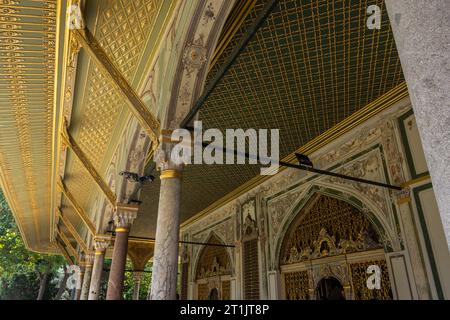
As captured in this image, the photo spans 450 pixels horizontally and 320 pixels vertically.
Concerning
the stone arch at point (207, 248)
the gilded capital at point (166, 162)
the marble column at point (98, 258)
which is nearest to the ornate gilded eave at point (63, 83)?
the gilded capital at point (166, 162)

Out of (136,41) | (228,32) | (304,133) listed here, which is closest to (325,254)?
(304,133)

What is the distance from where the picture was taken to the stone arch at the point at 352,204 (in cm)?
543

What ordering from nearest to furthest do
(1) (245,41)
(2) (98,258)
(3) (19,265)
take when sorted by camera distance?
(1) (245,41) → (2) (98,258) → (3) (19,265)

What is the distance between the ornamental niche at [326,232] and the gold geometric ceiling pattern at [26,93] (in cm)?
538

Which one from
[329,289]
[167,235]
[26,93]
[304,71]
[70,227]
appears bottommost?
[329,289]

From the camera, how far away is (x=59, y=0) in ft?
10.8

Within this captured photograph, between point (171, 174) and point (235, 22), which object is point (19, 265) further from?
point (235, 22)

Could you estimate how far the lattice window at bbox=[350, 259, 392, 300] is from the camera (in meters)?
5.45

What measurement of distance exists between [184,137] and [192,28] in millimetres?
1376

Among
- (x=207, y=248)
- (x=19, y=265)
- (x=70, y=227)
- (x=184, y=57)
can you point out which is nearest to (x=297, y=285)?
(x=207, y=248)

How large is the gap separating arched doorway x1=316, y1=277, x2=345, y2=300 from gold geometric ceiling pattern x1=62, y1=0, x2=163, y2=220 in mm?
5235

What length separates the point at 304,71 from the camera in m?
5.22

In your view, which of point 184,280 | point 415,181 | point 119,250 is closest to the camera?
point 415,181

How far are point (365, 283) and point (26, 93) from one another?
20.5 feet
